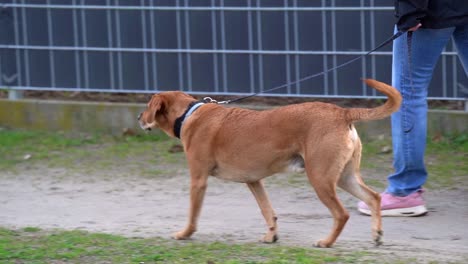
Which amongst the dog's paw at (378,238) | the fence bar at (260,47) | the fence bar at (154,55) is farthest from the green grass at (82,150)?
the dog's paw at (378,238)

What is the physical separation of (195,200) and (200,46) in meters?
3.28

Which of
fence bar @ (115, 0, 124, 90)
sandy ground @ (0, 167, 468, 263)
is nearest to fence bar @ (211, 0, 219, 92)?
fence bar @ (115, 0, 124, 90)

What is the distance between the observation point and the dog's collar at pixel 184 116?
591 centimetres

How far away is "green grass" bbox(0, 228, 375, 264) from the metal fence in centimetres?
313

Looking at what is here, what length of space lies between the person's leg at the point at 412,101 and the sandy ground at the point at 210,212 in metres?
0.29

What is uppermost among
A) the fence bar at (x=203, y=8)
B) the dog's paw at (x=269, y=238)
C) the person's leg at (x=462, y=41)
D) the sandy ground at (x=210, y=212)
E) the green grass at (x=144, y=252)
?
the fence bar at (x=203, y=8)

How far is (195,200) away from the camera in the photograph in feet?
18.9

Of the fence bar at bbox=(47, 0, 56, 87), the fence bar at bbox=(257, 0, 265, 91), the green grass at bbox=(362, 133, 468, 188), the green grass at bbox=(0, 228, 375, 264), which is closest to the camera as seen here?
the green grass at bbox=(0, 228, 375, 264)

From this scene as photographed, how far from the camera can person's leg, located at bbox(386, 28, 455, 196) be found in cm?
609

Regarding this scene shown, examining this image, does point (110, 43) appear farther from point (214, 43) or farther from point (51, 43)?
point (214, 43)

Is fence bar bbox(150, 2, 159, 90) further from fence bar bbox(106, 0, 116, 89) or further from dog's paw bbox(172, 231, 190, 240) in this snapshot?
dog's paw bbox(172, 231, 190, 240)

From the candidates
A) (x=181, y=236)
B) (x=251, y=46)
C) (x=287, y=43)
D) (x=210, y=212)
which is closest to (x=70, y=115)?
(x=251, y=46)

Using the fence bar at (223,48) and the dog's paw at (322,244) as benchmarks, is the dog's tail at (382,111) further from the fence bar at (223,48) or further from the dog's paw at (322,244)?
the fence bar at (223,48)

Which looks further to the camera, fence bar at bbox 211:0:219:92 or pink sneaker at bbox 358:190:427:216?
fence bar at bbox 211:0:219:92
